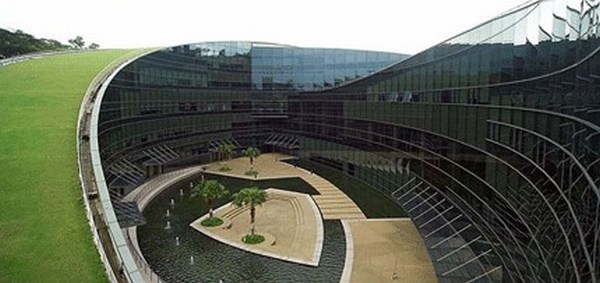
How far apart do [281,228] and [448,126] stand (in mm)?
13731

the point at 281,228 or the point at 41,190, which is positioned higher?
the point at 41,190

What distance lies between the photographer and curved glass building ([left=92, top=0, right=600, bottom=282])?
1252 cm

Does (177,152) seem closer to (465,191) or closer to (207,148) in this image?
(207,148)

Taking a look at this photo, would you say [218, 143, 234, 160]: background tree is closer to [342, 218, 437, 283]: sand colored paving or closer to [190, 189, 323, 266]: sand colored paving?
[190, 189, 323, 266]: sand colored paving

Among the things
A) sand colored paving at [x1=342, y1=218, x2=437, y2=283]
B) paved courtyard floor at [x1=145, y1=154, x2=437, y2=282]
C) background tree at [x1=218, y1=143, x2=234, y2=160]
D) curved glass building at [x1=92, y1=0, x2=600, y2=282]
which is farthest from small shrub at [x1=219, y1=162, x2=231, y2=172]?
sand colored paving at [x1=342, y1=218, x2=437, y2=283]

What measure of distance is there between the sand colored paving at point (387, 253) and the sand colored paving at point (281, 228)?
8.22 feet

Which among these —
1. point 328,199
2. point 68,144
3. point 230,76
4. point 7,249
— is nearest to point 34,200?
point 7,249

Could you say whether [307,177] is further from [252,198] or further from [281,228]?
[252,198]

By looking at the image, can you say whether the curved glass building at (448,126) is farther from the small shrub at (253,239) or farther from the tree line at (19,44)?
the tree line at (19,44)

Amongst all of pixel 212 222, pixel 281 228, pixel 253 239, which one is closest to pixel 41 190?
pixel 253 239

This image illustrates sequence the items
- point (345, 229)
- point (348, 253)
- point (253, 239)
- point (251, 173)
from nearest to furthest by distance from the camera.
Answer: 1. point (348, 253)
2. point (253, 239)
3. point (345, 229)
4. point (251, 173)

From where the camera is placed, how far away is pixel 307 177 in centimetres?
4925

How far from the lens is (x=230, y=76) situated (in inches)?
2413

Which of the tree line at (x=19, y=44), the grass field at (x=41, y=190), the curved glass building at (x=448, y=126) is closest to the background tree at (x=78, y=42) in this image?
the tree line at (x=19, y=44)
